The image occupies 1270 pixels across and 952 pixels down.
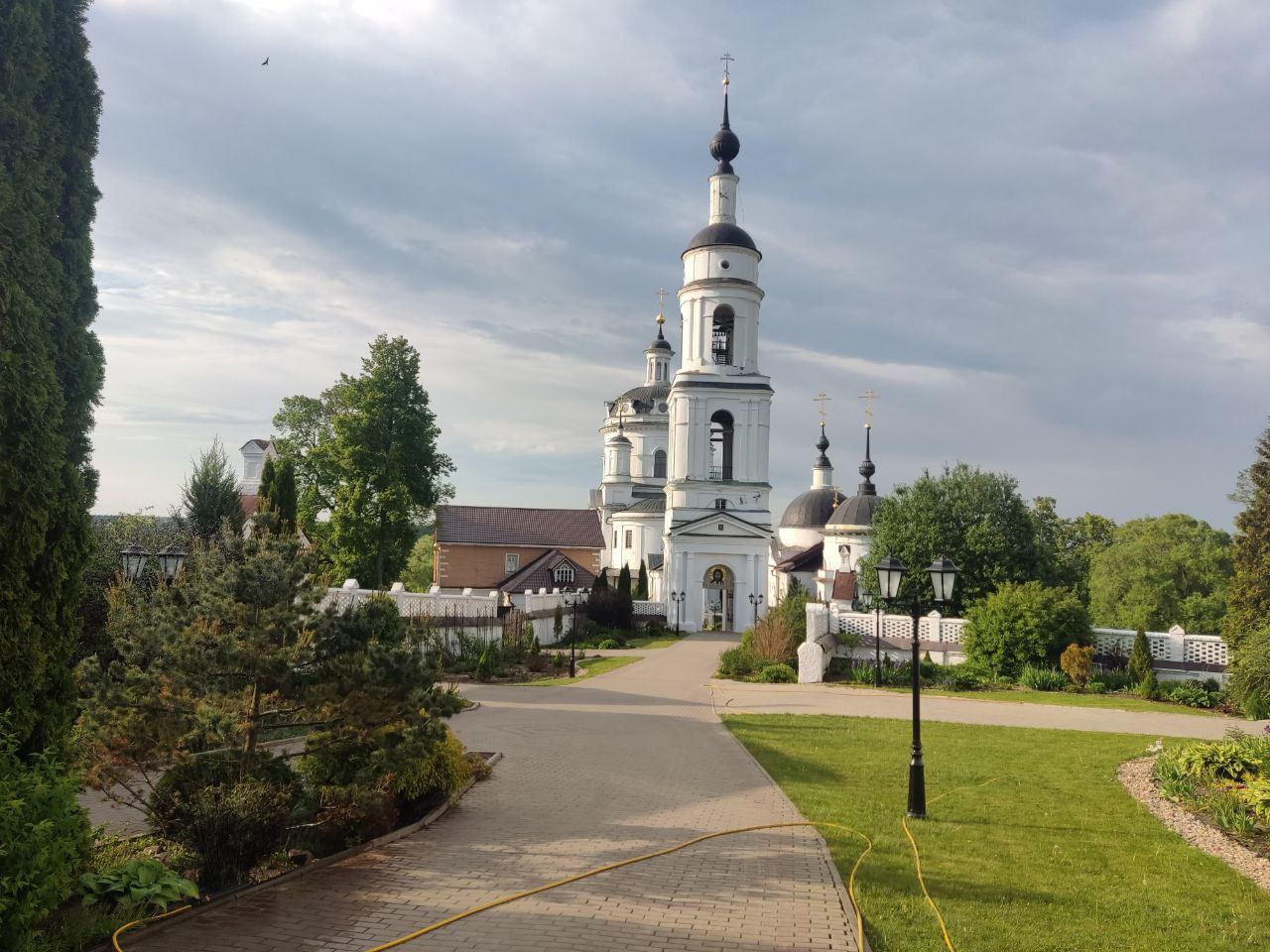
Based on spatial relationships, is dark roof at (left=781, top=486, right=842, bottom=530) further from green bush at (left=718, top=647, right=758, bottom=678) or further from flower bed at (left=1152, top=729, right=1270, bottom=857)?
flower bed at (left=1152, top=729, right=1270, bottom=857)

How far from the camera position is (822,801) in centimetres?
1075

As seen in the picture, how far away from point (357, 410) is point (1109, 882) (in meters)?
36.4

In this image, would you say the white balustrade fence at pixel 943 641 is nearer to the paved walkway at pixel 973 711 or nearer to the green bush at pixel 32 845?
the paved walkway at pixel 973 711

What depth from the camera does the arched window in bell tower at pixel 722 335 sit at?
1678 inches

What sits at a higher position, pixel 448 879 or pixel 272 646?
pixel 272 646

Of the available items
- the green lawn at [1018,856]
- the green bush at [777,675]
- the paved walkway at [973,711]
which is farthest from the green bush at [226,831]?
the green bush at [777,675]

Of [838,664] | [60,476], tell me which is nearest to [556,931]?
[60,476]

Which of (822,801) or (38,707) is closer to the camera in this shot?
(38,707)

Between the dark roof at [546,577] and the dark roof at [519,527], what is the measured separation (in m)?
7.88

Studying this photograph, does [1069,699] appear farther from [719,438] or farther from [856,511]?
[856,511]

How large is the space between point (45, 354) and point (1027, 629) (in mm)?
23793

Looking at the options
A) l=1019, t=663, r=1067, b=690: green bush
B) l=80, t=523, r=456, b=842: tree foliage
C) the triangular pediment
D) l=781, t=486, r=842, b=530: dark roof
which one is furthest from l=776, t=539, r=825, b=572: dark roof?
l=80, t=523, r=456, b=842: tree foliage

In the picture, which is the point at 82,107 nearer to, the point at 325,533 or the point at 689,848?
the point at 689,848

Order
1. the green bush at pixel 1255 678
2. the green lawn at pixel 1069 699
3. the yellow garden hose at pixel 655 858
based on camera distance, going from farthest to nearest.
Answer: the green lawn at pixel 1069 699 < the green bush at pixel 1255 678 < the yellow garden hose at pixel 655 858
